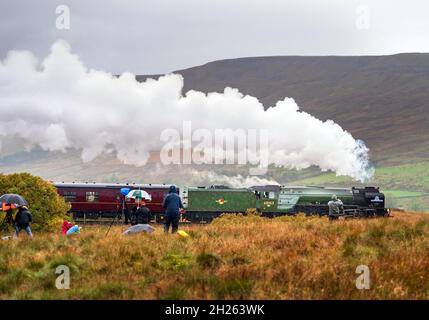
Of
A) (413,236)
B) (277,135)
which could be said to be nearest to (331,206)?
(413,236)

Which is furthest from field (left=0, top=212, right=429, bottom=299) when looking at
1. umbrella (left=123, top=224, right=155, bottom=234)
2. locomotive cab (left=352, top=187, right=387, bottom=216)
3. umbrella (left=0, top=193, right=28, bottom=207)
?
locomotive cab (left=352, top=187, right=387, bottom=216)

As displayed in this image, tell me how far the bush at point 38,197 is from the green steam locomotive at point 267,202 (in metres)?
16.4

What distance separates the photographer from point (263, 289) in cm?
886

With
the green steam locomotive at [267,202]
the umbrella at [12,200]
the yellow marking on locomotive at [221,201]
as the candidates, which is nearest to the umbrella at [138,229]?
the umbrella at [12,200]

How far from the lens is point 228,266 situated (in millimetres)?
10664

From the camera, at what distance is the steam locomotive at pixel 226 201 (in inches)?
1738

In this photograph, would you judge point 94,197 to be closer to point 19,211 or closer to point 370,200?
point 370,200

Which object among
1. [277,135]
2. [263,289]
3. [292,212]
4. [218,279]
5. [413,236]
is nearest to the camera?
[263,289]

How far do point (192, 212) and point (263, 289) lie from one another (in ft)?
117

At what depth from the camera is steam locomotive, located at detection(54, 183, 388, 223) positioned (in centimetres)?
4416

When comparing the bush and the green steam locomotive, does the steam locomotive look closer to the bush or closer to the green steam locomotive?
the green steam locomotive

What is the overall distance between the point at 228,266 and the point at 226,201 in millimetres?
33964

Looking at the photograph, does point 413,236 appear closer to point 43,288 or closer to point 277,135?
point 43,288

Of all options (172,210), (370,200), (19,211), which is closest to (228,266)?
(172,210)
